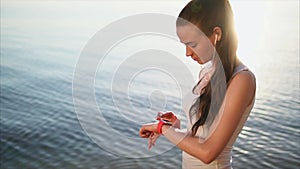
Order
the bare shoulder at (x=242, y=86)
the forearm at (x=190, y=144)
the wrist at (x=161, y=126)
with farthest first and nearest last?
the wrist at (x=161, y=126)
the forearm at (x=190, y=144)
the bare shoulder at (x=242, y=86)

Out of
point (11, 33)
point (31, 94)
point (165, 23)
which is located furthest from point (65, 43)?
point (165, 23)

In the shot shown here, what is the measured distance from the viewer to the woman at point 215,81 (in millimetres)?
1875

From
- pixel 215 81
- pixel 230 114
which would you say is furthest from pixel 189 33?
pixel 230 114

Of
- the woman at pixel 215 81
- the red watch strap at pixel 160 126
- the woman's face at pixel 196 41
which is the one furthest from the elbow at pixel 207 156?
the woman's face at pixel 196 41

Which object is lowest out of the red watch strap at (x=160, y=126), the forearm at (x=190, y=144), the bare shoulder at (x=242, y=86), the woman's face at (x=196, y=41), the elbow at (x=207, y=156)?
the elbow at (x=207, y=156)

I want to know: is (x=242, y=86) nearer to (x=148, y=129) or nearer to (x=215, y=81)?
(x=215, y=81)

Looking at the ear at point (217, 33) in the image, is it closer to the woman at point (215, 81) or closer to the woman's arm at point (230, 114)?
the woman at point (215, 81)

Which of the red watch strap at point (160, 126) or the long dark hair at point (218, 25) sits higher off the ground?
the long dark hair at point (218, 25)

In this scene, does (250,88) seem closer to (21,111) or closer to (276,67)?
(21,111)

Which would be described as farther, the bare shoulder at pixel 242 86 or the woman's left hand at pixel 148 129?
the woman's left hand at pixel 148 129

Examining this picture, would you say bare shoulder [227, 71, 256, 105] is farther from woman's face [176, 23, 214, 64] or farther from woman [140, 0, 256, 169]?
woman's face [176, 23, 214, 64]

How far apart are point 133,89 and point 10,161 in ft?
15.1

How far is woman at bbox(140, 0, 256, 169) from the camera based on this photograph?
1.88 meters

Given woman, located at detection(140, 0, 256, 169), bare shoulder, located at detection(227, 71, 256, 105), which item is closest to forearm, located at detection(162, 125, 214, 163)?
woman, located at detection(140, 0, 256, 169)
